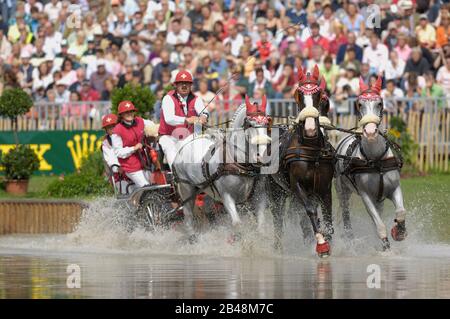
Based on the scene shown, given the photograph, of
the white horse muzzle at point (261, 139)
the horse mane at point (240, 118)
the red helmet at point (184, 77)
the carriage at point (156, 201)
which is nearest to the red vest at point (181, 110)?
the red helmet at point (184, 77)

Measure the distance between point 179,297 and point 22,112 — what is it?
15094 millimetres

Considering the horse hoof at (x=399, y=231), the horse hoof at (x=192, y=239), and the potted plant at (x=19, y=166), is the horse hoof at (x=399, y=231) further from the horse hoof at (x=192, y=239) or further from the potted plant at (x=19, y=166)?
the potted plant at (x=19, y=166)

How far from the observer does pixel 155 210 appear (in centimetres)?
1875

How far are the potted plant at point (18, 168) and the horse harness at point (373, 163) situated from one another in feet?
33.4

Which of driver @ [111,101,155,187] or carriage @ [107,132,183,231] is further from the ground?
driver @ [111,101,155,187]

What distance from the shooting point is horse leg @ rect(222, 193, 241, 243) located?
652 inches

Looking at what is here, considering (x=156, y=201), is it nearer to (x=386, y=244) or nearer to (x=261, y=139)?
(x=261, y=139)

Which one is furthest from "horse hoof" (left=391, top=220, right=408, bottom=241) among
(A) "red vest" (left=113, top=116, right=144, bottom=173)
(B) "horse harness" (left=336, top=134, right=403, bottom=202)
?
(A) "red vest" (left=113, top=116, right=144, bottom=173)

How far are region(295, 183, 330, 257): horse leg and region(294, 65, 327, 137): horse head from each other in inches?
28.7

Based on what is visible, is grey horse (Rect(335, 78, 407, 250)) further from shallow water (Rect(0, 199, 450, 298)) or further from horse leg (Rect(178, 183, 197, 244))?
horse leg (Rect(178, 183, 197, 244))

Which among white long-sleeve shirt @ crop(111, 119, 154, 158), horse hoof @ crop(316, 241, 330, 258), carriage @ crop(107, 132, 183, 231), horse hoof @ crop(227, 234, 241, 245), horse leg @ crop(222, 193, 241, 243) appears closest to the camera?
horse hoof @ crop(316, 241, 330, 258)

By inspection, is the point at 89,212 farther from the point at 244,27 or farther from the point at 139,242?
the point at 244,27

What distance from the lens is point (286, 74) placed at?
88.1ft
